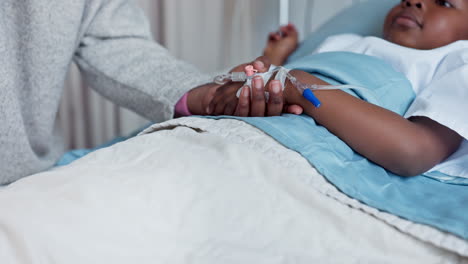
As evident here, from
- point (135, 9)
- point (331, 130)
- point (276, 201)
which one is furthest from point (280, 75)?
point (135, 9)

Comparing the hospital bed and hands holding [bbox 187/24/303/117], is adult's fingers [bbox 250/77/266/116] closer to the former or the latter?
hands holding [bbox 187/24/303/117]

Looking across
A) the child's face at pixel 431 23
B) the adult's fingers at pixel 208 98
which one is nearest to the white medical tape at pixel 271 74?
the adult's fingers at pixel 208 98

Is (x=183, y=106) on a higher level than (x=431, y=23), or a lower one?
lower

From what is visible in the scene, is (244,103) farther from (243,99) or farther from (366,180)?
(366,180)

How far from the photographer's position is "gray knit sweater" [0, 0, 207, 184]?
34.1 inches

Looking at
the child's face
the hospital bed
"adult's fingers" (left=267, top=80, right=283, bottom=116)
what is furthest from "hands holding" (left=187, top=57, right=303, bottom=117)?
the child's face

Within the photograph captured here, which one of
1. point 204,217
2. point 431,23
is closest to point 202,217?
point 204,217

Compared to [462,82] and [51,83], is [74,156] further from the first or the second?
[462,82]

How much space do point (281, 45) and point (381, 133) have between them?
0.78 meters

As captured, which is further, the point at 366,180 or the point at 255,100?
the point at 255,100

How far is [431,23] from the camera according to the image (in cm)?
107

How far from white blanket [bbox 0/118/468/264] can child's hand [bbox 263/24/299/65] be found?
0.80 m

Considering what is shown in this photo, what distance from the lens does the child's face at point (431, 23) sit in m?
1.08

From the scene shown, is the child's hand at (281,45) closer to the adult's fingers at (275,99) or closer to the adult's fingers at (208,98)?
the adult's fingers at (208,98)
